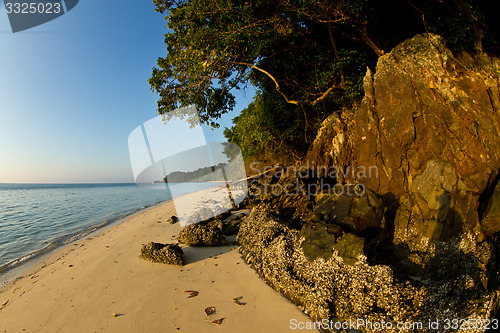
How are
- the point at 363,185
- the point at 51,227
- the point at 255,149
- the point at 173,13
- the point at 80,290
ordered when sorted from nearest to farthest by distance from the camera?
the point at 80,290
the point at 363,185
the point at 173,13
the point at 51,227
the point at 255,149

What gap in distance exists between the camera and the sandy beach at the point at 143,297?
3.62 m

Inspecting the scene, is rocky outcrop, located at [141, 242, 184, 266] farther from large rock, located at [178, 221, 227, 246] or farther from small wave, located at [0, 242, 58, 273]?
small wave, located at [0, 242, 58, 273]

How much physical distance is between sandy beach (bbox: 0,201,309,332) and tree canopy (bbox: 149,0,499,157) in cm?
624

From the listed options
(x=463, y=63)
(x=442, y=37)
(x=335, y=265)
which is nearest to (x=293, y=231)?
(x=335, y=265)

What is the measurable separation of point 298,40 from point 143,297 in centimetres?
1078

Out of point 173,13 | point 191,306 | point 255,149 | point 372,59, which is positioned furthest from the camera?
point 255,149

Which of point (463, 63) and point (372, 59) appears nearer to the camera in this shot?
point (463, 63)

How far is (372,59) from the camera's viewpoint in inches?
368

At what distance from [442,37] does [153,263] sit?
10514 millimetres

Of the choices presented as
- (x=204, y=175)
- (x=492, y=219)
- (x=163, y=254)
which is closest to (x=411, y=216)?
(x=492, y=219)

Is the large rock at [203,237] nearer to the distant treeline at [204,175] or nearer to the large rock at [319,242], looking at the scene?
the large rock at [319,242]

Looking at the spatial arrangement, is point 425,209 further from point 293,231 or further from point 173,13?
point 173,13

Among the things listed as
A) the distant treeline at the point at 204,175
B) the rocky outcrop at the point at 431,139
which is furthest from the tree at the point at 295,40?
the distant treeline at the point at 204,175

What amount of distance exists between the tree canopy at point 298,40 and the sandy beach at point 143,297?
6235mm
